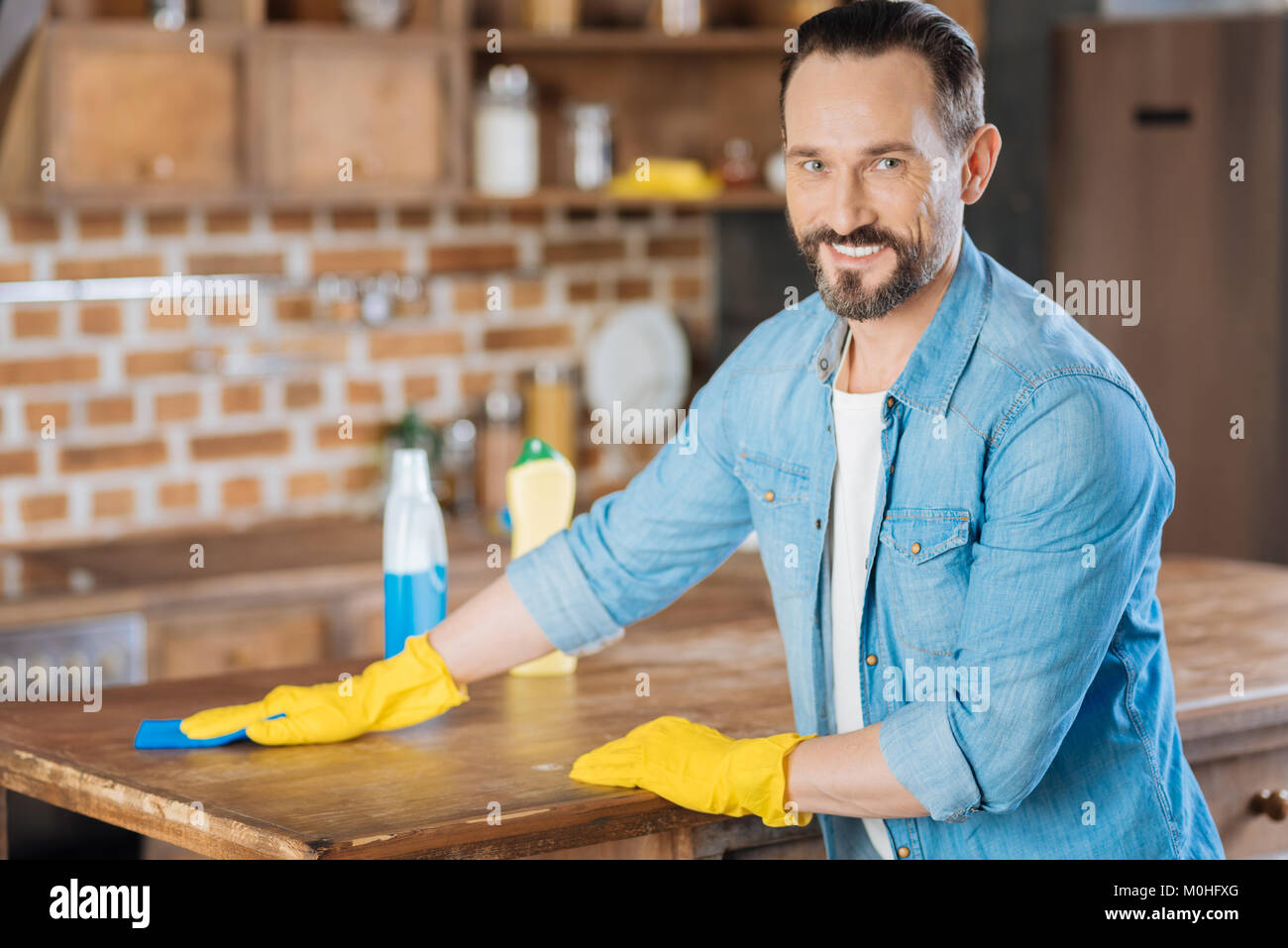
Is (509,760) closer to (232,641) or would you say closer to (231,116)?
(232,641)

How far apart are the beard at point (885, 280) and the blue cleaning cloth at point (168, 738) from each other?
0.73 metres

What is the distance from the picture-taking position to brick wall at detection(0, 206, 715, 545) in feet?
11.5

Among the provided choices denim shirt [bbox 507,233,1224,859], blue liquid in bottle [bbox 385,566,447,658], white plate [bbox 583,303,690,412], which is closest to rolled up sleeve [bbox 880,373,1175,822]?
denim shirt [bbox 507,233,1224,859]

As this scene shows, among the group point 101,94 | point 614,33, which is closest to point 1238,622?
point 614,33

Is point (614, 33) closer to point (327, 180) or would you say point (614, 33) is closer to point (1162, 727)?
point (327, 180)

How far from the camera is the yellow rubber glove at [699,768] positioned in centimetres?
161

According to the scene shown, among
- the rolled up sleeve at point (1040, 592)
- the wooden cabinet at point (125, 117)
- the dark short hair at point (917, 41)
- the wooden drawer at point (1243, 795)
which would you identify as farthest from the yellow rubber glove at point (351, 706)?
the wooden cabinet at point (125, 117)

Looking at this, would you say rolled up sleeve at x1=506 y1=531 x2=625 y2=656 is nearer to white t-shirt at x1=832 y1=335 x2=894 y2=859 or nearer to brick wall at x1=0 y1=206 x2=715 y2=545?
white t-shirt at x1=832 y1=335 x2=894 y2=859

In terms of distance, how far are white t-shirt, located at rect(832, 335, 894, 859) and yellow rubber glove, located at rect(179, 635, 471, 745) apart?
0.42 metres

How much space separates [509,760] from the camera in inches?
69.4

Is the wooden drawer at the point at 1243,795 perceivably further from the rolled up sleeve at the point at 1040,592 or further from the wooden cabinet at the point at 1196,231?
→ the wooden cabinet at the point at 1196,231
